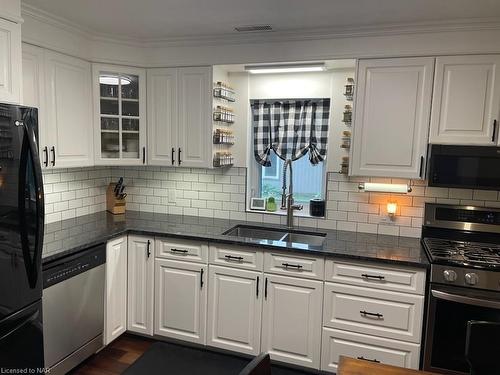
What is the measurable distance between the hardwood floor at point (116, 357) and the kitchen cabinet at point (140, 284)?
0.39 ft

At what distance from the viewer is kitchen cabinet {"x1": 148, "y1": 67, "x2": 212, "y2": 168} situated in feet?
9.83

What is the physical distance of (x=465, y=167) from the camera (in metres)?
2.38

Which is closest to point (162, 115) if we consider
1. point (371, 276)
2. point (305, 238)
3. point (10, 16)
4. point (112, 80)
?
point (112, 80)

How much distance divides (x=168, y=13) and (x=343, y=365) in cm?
224

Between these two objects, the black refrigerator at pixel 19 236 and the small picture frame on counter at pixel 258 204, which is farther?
the small picture frame on counter at pixel 258 204

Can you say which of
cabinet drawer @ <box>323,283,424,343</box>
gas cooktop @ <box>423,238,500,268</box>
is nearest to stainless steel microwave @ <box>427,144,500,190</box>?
gas cooktop @ <box>423,238,500,268</box>

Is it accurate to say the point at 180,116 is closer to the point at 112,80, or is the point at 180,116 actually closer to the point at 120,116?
the point at 120,116

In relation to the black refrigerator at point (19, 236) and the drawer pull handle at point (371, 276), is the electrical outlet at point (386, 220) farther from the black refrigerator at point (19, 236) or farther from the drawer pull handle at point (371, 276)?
the black refrigerator at point (19, 236)

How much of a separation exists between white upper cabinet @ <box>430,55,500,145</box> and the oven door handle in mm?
987

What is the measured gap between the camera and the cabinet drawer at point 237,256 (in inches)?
103

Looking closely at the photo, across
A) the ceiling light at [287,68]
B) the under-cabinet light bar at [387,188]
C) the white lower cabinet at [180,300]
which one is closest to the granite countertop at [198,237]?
the white lower cabinet at [180,300]

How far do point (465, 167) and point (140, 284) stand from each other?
2.46 meters

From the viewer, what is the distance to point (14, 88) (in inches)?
79.0

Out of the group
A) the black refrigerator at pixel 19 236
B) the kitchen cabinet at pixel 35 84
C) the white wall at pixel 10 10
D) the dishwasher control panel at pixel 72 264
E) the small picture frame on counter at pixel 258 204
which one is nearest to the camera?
the black refrigerator at pixel 19 236
